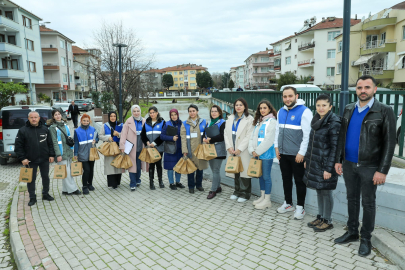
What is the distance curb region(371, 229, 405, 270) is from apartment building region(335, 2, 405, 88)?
30634mm

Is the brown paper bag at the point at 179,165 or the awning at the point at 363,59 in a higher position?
the awning at the point at 363,59

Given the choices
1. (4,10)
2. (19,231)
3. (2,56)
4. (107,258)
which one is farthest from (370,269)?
(4,10)

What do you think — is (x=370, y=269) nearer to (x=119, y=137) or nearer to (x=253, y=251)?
(x=253, y=251)

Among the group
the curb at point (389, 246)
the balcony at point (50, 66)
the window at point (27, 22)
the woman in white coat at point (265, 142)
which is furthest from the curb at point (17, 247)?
the balcony at point (50, 66)

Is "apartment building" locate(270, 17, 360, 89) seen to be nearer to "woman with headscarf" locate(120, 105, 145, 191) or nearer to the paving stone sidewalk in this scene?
"woman with headscarf" locate(120, 105, 145, 191)

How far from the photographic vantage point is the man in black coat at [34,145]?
5.97m

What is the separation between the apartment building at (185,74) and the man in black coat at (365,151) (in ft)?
430

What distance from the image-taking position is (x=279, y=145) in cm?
500

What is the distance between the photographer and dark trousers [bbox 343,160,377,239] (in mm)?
3684

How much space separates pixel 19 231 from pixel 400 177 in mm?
5984

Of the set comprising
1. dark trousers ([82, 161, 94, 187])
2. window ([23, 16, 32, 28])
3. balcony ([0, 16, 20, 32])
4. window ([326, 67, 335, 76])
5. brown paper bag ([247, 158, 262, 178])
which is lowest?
dark trousers ([82, 161, 94, 187])

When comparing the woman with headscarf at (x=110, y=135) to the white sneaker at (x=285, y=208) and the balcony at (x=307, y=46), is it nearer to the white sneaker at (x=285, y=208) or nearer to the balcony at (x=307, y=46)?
the white sneaker at (x=285, y=208)

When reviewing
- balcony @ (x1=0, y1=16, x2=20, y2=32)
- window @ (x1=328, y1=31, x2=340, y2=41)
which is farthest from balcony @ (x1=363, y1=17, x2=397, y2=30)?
balcony @ (x1=0, y1=16, x2=20, y2=32)

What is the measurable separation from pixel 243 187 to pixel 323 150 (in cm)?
224
